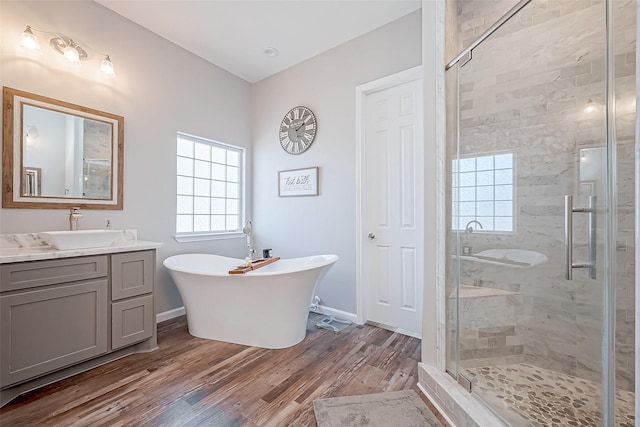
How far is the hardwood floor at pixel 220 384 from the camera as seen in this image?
149 cm

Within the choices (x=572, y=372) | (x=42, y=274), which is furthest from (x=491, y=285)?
(x=42, y=274)

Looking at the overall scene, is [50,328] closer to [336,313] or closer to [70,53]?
[70,53]

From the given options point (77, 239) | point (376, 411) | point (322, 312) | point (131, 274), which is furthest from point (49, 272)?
point (322, 312)

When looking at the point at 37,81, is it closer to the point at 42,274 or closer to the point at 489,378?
the point at 42,274

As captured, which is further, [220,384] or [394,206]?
[394,206]

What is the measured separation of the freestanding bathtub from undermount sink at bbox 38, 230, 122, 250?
55 centimetres

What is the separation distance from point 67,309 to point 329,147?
2.58 m

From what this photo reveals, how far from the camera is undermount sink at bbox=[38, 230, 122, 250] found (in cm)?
181

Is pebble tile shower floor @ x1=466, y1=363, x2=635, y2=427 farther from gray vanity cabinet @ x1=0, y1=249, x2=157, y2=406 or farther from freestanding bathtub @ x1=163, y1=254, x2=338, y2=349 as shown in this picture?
gray vanity cabinet @ x1=0, y1=249, x2=157, y2=406

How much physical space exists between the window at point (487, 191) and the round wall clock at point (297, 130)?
1.82 m

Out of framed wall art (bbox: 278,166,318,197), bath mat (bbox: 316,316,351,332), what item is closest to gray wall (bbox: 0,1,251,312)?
framed wall art (bbox: 278,166,318,197)

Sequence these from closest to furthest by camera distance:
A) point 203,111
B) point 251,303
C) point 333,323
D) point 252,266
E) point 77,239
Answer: point 77,239
point 251,303
point 252,266
point 333,323
point 203,111

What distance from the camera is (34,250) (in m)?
1.86

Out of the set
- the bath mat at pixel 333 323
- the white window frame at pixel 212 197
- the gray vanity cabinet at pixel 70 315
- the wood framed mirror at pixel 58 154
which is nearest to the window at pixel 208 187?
the white window frame at pixel 212 197
